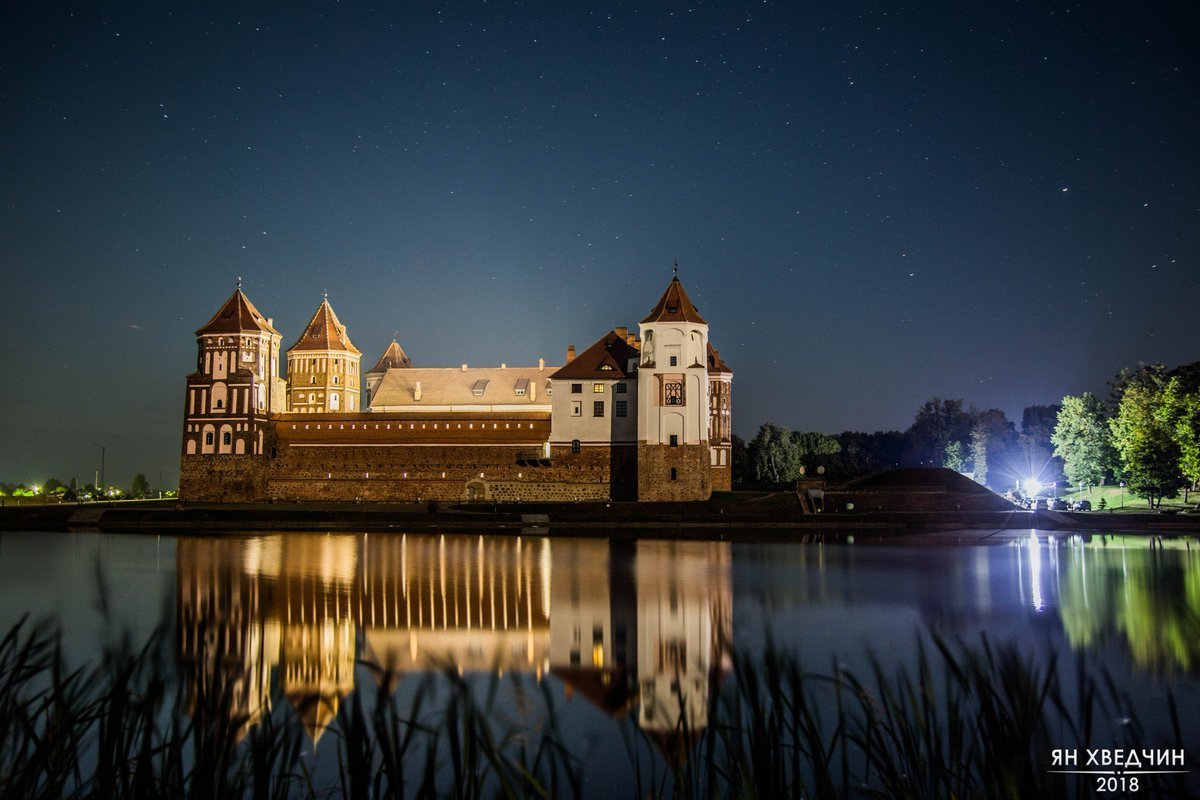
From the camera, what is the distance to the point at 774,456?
2731 inches

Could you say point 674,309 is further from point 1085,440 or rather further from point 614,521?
point 1085,440

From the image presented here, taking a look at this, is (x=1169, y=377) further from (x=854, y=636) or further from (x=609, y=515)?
(x=854, y=636)

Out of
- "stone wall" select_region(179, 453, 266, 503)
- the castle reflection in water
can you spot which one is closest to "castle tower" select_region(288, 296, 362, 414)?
"stone wall" select_region(179, 453, 266, 503)

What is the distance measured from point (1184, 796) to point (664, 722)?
592cm

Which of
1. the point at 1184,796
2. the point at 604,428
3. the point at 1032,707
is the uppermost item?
the point at 604,428

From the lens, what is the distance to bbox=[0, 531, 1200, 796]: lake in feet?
25.1

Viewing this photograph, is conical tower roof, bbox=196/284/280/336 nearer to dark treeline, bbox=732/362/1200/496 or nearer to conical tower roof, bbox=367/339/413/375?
conical tower roof, bbox=367/339/413/375

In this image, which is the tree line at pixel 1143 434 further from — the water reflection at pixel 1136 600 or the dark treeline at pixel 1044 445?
the water reflection at pixel 1136 600

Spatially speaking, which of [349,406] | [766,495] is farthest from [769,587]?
[349,406]

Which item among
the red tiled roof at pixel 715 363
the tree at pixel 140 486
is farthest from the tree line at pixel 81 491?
the red tiled roof at pixel 715 363

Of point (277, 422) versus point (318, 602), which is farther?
point (277, 422)

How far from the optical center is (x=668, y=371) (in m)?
44.8

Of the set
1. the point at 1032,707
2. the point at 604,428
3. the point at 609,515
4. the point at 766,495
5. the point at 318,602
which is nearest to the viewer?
the point at 1032,707

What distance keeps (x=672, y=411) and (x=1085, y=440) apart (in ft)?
82.7
